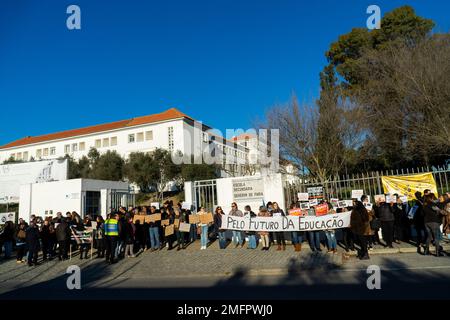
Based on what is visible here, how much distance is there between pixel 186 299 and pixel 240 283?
1.98m

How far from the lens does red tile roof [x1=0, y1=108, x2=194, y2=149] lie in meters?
65.0

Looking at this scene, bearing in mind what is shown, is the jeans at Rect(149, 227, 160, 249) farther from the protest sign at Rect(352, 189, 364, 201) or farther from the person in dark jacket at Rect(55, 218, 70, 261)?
the protest sign at Rect(352, 189, 364, 201)

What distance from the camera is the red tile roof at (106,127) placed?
65.0 metres

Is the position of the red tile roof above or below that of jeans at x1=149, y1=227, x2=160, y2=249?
above

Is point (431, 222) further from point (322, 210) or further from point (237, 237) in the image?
point (237, 237)

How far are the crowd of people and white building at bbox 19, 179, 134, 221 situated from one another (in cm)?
381

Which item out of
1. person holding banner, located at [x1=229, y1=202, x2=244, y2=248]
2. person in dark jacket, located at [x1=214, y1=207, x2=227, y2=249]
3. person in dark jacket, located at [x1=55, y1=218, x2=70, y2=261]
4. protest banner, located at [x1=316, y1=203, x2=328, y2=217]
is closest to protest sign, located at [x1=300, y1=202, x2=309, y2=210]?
protest banner, located at [x1=316, y1=203, x2=328, y2=217]

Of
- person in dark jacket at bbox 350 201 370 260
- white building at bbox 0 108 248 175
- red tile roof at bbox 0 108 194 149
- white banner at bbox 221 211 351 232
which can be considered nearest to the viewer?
person in dark jacket at bbox 350 201 370 260

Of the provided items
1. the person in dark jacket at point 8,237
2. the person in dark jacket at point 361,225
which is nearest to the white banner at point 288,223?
the person in dark jacket at point 361,225

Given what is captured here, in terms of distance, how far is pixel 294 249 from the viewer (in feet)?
41.8

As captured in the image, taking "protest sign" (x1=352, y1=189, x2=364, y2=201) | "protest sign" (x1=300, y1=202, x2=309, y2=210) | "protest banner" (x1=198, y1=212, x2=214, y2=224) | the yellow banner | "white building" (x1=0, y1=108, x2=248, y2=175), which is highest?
"white building" (x1=0, y1=108, x2=248, y2=175)

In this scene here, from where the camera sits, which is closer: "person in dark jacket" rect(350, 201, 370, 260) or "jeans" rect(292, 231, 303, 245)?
"person in dark jacket" rect(350, 201, 370, 260)

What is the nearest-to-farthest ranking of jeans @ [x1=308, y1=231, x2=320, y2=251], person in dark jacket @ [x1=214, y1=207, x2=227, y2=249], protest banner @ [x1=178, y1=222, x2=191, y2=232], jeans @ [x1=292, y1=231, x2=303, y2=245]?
jeans @ [x1=308, y1=231, x2=320, y2=251] → jeans @ [x1=292, y1=231, x2=303, y2=245] → person in dark jacket @ [x1=214, y1=207, x2=227, y2=249] → protest banner @ [x1=178, y1=222, x2=191, y2=232]
